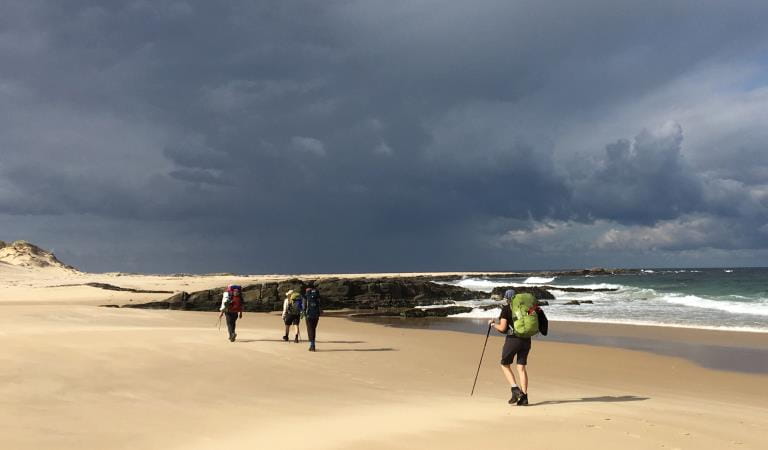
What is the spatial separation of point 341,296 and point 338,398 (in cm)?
3349

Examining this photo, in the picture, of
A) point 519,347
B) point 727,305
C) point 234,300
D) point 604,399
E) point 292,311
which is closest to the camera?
point 519,347

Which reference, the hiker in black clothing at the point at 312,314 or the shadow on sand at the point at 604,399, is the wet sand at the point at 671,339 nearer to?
the shadow on sand at the point at 604,399

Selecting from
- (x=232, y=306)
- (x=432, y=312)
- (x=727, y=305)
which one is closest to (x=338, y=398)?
(x=232, y=306)

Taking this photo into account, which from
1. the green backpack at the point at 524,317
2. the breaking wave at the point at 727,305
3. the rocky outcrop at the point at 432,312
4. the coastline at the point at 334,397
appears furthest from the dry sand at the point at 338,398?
the breaking wave at the point at 727,305

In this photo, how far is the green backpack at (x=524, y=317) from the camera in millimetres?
8820

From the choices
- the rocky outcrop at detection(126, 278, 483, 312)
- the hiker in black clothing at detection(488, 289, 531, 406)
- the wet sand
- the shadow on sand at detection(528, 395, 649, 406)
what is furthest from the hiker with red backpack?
the rocky outcrop at detection(126, 278, 483, 312)

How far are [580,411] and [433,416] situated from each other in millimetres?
2415

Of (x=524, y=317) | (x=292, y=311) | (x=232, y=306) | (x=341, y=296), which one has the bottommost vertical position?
(x=341, y=296)

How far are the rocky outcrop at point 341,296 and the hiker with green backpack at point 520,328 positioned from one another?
2627 cm

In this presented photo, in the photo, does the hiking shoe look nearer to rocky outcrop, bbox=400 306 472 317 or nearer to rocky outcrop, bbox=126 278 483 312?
rocky outcrop, bbox=400 306 472 317

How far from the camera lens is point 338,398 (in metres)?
9.38

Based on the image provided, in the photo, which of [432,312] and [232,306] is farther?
[432,312]

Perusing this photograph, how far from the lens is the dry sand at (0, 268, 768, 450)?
646 cm

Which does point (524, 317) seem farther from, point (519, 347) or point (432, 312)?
point (432, 312)
